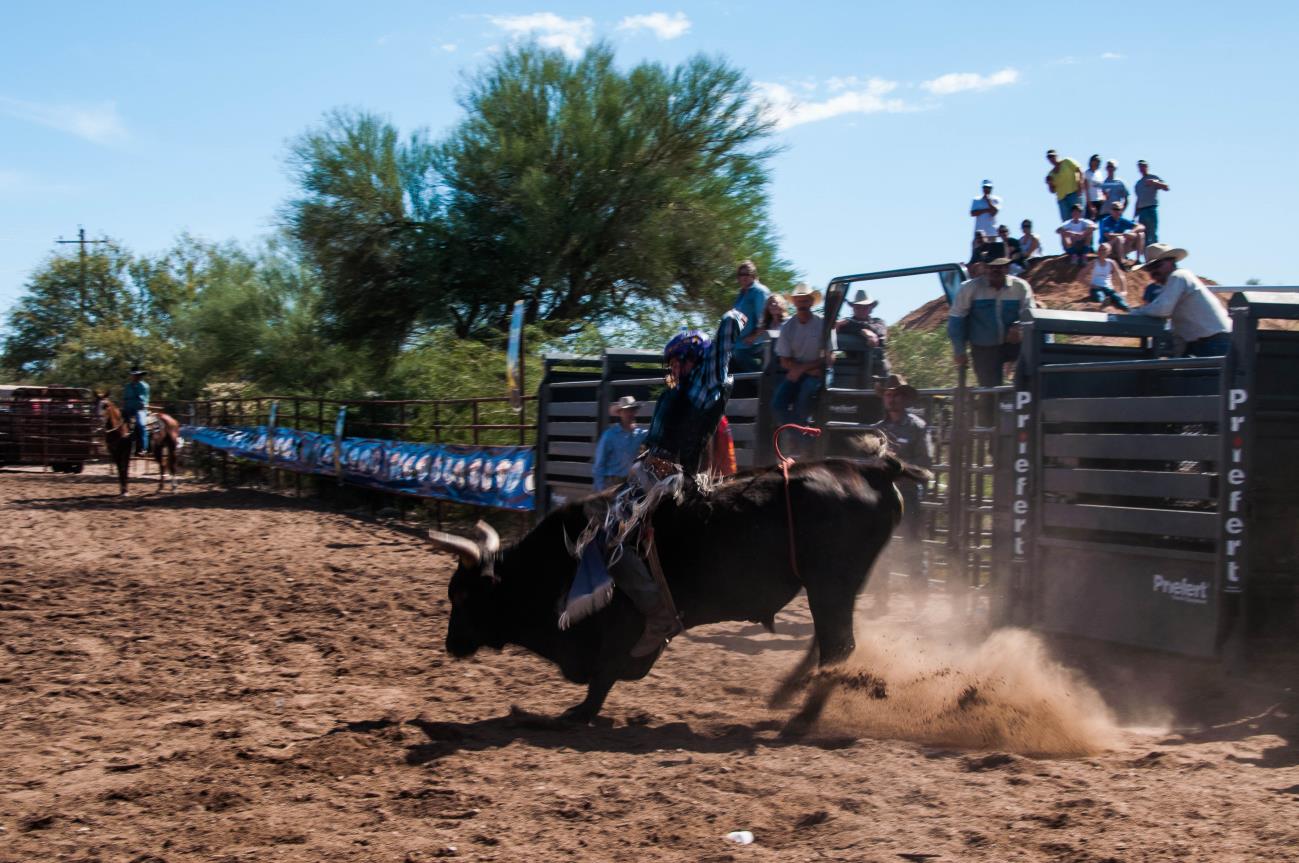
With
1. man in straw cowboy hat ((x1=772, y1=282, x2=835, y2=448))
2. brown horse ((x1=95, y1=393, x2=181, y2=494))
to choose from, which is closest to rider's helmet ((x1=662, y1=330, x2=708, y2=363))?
man in straw cowboy hat ((x1=772, y1=282, x2=835, y2=448))

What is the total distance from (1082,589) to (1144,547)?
528 mm

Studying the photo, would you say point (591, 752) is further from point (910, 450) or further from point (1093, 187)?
point (1093, 187)

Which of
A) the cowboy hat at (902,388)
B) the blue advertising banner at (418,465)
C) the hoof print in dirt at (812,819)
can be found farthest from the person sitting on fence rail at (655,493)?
the blue advertising banner at (418,465)

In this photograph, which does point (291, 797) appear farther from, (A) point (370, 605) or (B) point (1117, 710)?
(A) point (370, 605)

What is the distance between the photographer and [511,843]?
4.21 meters

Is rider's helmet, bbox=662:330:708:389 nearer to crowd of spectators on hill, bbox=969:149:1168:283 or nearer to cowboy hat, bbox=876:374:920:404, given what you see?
cowboy hat, bbox=876:374:920:404

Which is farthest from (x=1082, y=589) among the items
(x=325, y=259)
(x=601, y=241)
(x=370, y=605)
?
(x=325, y=259)

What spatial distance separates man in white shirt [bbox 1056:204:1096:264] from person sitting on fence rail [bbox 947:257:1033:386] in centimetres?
1080

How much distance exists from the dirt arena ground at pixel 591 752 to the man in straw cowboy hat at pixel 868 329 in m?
2.12

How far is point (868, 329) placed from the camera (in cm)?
1001

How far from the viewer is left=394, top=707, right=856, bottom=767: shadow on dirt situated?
5504 millimetres

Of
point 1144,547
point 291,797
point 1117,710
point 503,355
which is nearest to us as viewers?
point 291,797

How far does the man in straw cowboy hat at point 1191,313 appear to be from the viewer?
7465 millimetres

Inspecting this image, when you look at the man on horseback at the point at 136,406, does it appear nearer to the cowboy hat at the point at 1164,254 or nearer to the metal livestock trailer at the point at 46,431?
the metal livestock trailer at the point at 46,431
